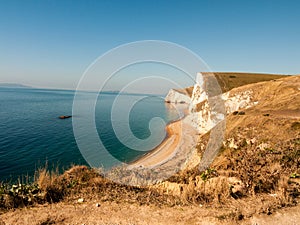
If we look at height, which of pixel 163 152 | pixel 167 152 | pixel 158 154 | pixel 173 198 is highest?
pixel 173 198

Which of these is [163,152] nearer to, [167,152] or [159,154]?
[167,152]

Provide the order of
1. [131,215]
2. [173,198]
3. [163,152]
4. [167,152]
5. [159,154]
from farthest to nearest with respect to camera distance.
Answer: [163,152] → [167,152] → [159,154] → [173,198] → [131,215]

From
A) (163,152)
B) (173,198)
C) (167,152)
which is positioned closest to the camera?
(173,198)

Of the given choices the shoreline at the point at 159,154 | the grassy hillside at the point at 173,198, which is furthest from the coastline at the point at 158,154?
the grassy hillside at the point at 173,198

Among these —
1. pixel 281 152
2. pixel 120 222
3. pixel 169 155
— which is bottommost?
pixel 169 155

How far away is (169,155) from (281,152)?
20.1 m

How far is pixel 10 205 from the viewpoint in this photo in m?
3.93

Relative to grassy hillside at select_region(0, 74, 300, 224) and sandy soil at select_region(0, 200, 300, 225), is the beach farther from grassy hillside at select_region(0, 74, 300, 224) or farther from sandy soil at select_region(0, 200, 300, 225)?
sandy soil at select_region(0, 200, 300, 225)

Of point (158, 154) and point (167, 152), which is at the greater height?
point (167, 152)

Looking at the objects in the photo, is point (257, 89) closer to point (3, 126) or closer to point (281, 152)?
point (281, 152)

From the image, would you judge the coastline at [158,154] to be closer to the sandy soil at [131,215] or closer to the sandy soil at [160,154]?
the sandy soil at [160,154]

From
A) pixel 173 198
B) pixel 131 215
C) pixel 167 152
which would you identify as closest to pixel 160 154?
pixel 167 152

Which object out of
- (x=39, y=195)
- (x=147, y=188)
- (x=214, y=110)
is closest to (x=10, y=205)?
(x=39, y=195)

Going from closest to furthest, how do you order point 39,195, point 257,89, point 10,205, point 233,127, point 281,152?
point 10,205
point 39,195
point 281,152
point 233,127
point 257,89
